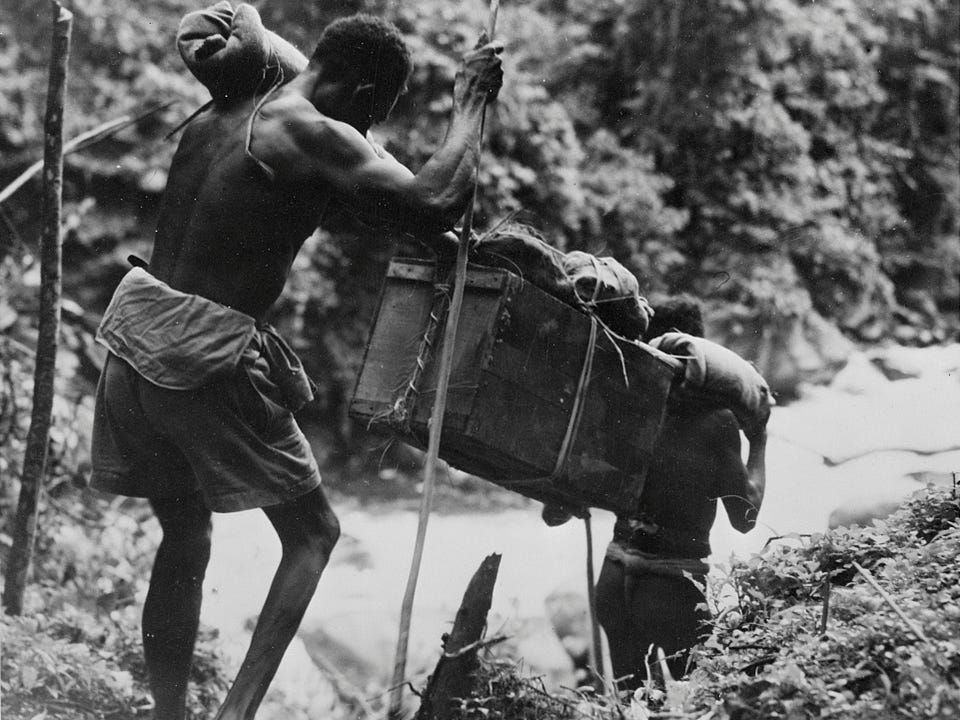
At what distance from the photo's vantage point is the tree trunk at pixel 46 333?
3662 millimetres

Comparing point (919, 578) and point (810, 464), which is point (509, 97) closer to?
point (810, 464)

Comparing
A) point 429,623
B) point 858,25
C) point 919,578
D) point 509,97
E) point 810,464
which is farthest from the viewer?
point 858,25

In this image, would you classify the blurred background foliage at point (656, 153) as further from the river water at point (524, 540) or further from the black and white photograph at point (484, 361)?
the river water at point (524, 540)

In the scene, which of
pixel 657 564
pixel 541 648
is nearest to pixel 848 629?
pixel 657 564

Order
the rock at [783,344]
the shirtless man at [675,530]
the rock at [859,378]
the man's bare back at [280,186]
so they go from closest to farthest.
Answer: the man's bare back at [280,186] → the shirtless man at [675,530] → the rock at [859,378] → the rock at [783,344]

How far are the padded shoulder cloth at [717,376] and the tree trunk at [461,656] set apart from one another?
0.89 meters

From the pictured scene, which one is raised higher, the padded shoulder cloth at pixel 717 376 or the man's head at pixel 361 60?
the man's head at pixel 361 60

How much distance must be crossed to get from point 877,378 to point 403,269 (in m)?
3.56

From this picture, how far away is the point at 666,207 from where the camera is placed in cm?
621

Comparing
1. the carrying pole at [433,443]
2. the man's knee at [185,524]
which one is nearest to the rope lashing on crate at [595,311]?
the carrying pole at [433,443]

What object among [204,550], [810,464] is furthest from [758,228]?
[204,550]

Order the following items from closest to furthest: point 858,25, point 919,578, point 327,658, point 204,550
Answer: point 919,578, point 204,550, point 327,658, point 858,25

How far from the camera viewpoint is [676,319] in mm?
3635

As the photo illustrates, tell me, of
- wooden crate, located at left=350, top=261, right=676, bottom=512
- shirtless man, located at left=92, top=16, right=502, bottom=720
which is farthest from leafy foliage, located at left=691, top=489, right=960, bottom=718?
shirtless man, located at left=92, top=16, right=502, bottom=720
